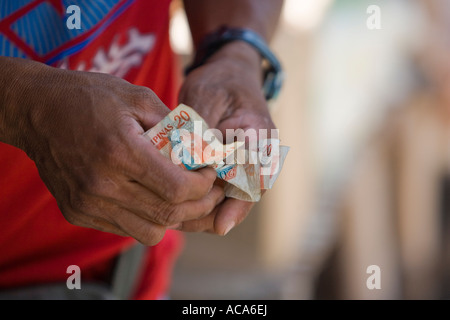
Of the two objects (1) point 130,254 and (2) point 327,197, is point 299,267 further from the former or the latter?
(1) point 130,254

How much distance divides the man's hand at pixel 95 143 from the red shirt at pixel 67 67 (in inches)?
7.0

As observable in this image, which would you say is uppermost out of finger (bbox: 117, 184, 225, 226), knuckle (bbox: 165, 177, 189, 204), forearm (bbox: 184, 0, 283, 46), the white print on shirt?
forearm (bbox: 184, 0, 283, 46)

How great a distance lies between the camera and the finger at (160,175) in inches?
26.3

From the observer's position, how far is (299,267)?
258 cm

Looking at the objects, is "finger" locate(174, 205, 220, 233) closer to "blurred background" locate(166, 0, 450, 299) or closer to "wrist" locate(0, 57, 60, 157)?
"wrist" locate(0, 57, 60, 157)

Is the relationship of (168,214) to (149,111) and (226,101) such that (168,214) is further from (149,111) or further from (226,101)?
(226,101)

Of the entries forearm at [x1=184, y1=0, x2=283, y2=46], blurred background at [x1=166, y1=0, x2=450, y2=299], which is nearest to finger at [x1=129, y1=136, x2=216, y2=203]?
forearm at [x1=184, y1=0, x2=283, y2=46]

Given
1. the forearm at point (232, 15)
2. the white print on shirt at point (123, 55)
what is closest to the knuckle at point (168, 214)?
the white print on shirt at point (123, 55)

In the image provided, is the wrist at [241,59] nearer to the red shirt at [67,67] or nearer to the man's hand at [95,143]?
the red shirt at [67,67]

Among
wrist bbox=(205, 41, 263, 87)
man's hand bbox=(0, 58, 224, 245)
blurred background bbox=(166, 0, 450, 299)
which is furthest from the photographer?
blurred background bbox=(166, 0, 450, 299)

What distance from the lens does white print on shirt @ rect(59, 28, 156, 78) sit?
0.91 metres

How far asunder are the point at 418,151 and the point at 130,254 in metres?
2.53

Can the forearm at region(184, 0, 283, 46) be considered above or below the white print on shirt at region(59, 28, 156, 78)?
above

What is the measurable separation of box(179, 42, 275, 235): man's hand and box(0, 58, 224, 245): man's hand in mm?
122
